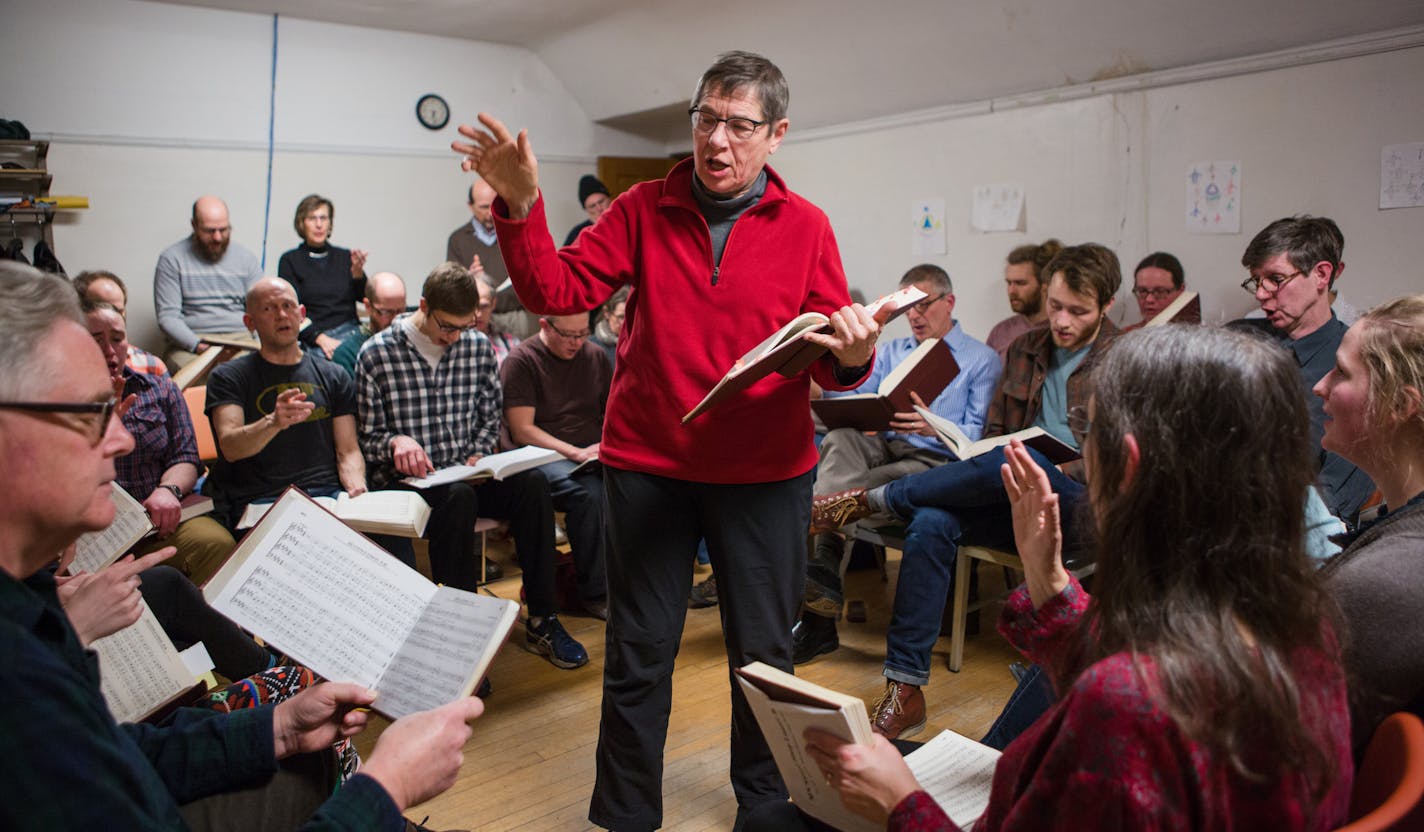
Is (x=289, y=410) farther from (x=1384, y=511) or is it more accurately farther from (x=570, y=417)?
(x=1384, y=511)

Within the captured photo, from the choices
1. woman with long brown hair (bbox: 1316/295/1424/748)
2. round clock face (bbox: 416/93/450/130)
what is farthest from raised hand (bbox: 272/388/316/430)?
round clock face (bbox: 416/93/450/130)

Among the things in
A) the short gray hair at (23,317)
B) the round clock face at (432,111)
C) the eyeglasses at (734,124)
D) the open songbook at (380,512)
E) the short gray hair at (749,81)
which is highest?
the round clock face at (432,111)

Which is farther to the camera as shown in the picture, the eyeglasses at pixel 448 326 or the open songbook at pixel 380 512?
the eyeglasses at pixel 448 326

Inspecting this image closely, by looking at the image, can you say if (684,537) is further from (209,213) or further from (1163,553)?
(209,213)

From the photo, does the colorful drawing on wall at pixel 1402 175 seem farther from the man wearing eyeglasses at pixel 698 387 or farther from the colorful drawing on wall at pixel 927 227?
the man wearing eyeglasses at pixel 698 387

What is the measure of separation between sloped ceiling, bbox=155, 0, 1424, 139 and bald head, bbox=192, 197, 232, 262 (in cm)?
135

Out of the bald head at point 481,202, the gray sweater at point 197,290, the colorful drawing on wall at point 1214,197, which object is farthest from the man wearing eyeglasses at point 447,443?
the colorful drawing on wall at point 1214,197

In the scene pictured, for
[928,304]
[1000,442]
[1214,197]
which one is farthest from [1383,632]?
[1214,197]

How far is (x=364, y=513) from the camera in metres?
2.77

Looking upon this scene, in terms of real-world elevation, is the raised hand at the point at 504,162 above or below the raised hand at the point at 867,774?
above

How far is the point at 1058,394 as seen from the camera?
3.11 m

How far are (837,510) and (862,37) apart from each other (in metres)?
3.22

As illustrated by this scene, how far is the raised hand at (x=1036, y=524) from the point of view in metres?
1.26

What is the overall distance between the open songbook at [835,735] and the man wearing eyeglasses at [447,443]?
6.17ft
